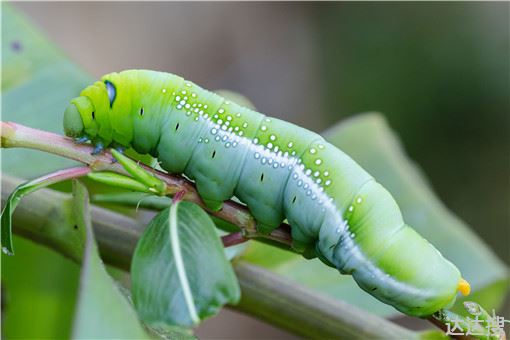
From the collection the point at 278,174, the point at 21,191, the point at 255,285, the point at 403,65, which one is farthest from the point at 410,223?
the point at 403,65

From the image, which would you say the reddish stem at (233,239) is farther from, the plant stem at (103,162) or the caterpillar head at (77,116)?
the caterpillar head at (77,116)

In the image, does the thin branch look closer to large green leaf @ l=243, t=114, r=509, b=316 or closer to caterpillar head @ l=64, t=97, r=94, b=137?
caterpillar head @ l=64, t=97, r=94, b=137

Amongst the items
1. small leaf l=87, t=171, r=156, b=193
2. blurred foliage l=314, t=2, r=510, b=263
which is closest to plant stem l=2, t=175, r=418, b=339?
small leaf l=87, t=171, r=156, b=193

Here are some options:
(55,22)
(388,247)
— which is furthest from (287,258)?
(55,22)

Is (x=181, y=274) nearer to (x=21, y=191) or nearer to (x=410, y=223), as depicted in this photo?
(x=21, y=191)

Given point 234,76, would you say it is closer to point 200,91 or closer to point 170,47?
point 170,47

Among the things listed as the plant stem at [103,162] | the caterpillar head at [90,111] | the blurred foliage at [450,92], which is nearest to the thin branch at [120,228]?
the plant stem at [103,162]
